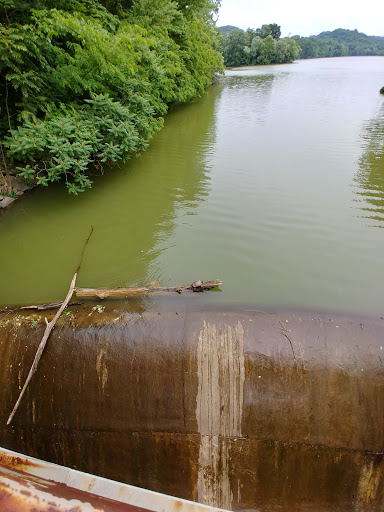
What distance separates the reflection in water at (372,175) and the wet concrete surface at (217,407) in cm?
352

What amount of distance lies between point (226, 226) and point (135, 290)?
98.2 inches

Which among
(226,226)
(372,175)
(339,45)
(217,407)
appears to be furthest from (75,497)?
(339,45)

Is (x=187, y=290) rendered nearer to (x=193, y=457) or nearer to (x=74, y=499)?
(x=193, y=457)

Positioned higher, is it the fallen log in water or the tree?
the tree

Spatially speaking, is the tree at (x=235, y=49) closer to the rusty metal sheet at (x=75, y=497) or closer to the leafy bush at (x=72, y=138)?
the leafy bush at (x=72, y=138)

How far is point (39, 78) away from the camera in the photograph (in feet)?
21.2

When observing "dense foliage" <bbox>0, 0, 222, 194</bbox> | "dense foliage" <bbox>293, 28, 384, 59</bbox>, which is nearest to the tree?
"dense foliage" <bbox>293, 28, 384, 59</bbox>

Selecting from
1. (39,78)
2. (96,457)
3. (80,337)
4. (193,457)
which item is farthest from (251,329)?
(39,78)

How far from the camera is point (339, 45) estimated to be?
376ft

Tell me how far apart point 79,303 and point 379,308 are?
4.09 metres

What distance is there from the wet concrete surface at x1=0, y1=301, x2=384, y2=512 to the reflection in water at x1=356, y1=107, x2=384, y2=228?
3520 millimetres

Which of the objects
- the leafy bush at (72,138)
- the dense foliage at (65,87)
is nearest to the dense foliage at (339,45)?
the dense foliage at (65,87)

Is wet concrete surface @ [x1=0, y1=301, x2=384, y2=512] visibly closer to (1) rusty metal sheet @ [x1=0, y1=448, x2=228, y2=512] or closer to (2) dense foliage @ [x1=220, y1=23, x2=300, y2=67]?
(1) rusty metal sheet @ [x1=0, y1=448, x2=228, y2=512]

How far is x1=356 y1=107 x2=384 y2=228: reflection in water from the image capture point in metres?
6.50
